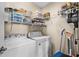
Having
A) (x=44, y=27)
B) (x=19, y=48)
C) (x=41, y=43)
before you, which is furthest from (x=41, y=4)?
(x=19, y=48)

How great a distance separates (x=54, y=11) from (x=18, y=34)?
1281mm

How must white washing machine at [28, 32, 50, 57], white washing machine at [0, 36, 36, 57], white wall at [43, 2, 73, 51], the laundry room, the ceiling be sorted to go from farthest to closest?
1. white wall at [43, 2, 73, 51]
2. the ceiling
3. white washing machine at [28, 32, 50, 57]
4. the laundry room
5. white washing machine at [0, 36, 36, 57]

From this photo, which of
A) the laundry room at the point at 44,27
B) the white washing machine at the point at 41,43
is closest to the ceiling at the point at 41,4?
the laundry room at the point at 44,27

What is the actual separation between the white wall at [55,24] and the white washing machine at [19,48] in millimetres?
857

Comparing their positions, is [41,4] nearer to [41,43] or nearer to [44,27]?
[44,27]

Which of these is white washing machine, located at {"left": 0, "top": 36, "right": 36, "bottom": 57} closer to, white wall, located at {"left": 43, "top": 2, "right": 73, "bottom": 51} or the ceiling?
white wall, located at {"left": 43, "top": 2, "right": 73, "bottom": 51}

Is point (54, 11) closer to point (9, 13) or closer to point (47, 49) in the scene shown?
point (47, 49)

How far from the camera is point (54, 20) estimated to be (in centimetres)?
330

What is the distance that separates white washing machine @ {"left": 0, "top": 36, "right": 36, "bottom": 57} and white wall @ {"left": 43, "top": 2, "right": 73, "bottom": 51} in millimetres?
857

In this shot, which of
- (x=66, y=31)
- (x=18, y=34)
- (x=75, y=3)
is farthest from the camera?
(x=66, y=31)

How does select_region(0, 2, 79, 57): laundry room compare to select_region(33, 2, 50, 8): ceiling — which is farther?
select_region(33, 2, 50, 8): ceiling

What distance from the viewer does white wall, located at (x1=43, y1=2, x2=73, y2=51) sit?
3213mm

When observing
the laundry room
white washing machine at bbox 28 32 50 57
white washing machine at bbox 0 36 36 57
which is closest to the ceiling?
the laundry room

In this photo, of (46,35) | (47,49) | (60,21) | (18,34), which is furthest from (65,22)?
(18,34)
